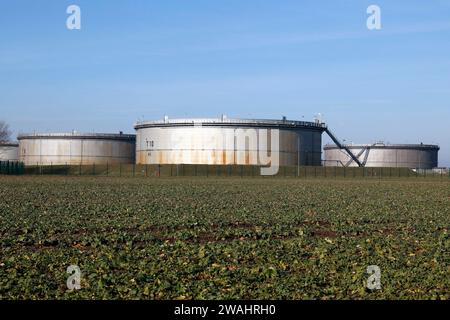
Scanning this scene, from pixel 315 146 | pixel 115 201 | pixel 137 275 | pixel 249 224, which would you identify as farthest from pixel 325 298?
pixel 315 146

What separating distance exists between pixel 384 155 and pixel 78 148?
5062 cm

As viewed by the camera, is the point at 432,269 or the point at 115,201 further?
the point at 115,201

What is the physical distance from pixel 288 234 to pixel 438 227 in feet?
17.3

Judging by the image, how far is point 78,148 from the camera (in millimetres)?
105875

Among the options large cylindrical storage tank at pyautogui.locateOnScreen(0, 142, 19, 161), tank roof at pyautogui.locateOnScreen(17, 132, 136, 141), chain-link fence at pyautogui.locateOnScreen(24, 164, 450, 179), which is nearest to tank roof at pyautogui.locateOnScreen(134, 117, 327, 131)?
chain-link fence at pyautogui.locateOnScreen(24, 164, 450, 179)

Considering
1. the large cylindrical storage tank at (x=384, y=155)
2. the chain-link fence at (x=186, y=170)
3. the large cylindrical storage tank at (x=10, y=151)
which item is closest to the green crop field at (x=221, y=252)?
the chain-link fence at (x=186, y=170)

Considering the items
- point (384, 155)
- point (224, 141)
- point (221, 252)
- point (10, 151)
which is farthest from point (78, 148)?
point (221, 252)

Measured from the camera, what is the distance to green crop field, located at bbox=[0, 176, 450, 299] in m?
11.0

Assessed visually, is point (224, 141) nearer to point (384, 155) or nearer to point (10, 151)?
point (384, 155)

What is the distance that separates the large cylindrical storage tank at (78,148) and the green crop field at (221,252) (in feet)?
262

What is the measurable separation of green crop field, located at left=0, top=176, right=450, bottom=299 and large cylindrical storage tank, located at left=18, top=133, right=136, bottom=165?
7985cm

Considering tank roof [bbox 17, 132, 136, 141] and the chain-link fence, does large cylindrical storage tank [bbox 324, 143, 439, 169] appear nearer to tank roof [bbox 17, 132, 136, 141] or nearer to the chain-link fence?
the chain-link fence
